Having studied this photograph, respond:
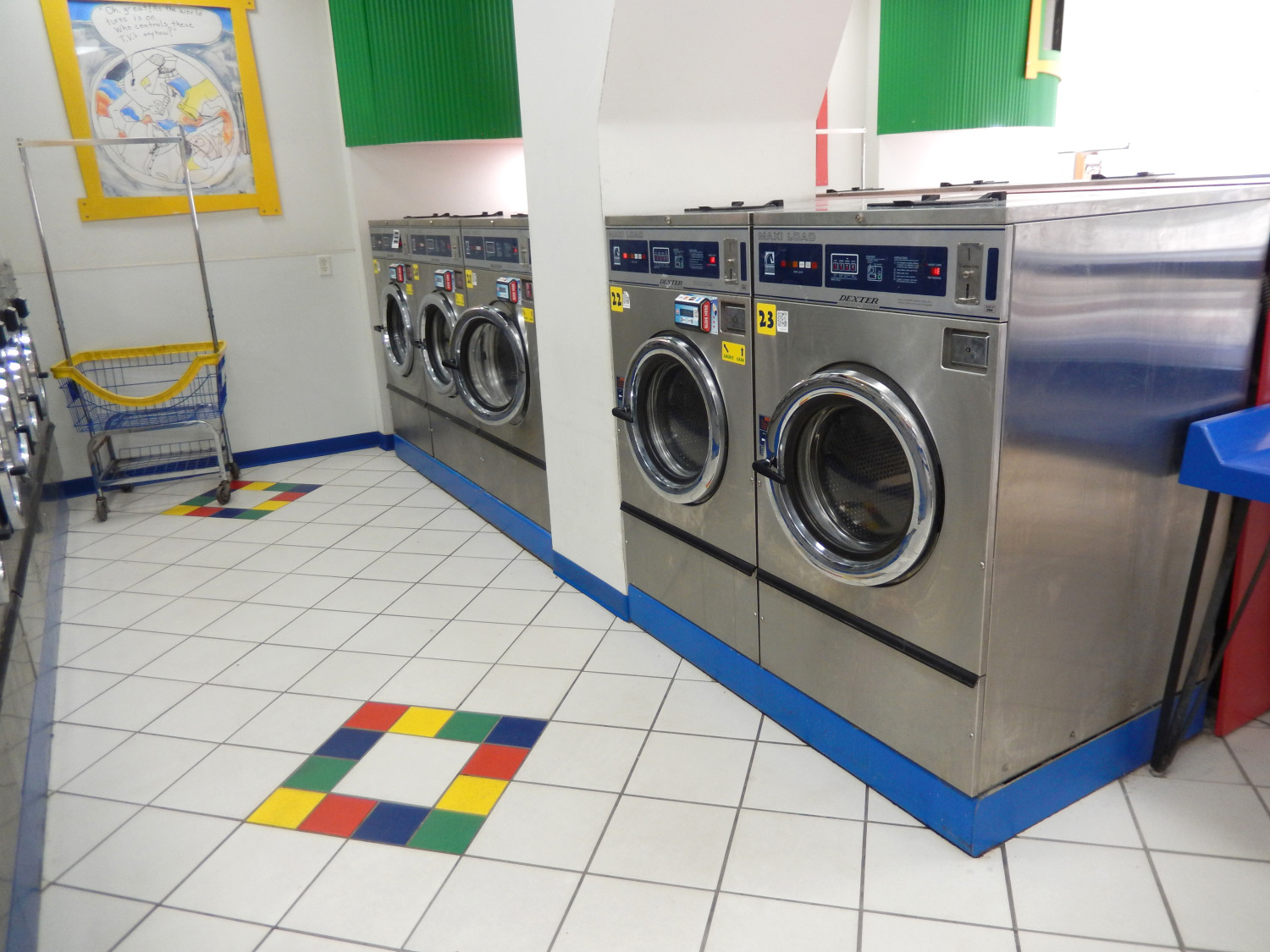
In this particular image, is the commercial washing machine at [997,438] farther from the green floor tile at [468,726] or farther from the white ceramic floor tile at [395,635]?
the white ceramic floor tile at [395,635]

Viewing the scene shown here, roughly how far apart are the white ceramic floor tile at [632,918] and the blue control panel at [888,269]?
1.37m

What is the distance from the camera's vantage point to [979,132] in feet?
20.9

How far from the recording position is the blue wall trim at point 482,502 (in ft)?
12.7

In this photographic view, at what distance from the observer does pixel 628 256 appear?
2.81 metres

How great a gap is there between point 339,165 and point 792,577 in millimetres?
4359

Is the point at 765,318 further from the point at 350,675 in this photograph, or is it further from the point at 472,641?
the point at 350,675

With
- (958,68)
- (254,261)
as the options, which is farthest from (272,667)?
(958,68)

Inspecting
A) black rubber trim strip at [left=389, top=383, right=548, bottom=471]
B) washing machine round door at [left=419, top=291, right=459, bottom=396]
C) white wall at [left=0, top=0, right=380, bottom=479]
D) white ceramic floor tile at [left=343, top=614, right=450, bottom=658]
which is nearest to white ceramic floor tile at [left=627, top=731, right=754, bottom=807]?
white ceramic floor tile at [left=343, top=614, right=450, bottom=658]

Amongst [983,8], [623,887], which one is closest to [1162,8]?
[983,8]

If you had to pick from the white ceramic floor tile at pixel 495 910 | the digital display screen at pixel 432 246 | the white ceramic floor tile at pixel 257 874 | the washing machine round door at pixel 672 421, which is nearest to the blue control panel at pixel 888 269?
the washing machine round door at pixel 672 421

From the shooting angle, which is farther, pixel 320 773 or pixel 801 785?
pixel 320 773

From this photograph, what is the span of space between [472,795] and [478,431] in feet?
7.35

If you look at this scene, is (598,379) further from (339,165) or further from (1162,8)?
(1162,8)

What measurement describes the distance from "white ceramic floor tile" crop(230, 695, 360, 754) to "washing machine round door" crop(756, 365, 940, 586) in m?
1.50
